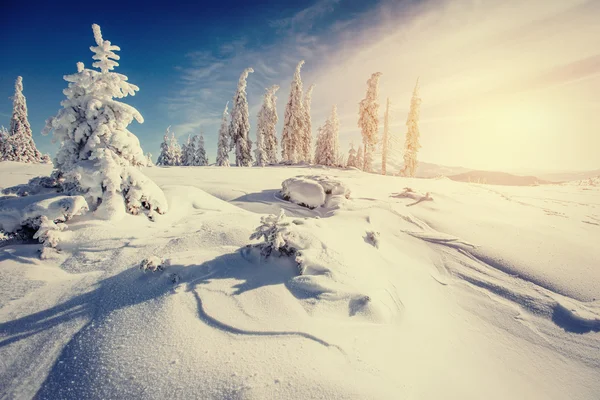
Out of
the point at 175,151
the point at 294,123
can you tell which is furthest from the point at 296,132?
the point at 175,151

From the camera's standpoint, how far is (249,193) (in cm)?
853

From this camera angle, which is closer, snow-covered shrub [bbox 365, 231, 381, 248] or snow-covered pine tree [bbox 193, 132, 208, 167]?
snow-covered shrub [bbox 365, 231, 381, 248]

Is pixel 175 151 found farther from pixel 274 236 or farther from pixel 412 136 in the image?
pixel 274 236

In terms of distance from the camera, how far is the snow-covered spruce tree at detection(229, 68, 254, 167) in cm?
3325

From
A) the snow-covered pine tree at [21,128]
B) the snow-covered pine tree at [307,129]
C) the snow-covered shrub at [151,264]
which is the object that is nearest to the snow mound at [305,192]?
the snow-covered shrub at [151,264]

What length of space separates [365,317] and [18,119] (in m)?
48.0

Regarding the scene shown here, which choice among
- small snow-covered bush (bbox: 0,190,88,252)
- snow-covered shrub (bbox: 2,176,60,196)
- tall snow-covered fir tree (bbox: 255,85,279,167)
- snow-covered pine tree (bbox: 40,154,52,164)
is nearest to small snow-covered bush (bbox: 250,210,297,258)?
small snow-covered bush (bbox: 0,190,88,252)

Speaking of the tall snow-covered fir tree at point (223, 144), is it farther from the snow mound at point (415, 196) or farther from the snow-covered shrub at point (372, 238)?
the snow-covered shrub at point (372, 238)

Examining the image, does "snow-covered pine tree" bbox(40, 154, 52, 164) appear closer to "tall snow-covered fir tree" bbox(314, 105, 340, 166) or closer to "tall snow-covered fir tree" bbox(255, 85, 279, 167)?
"tall snow-covered fir tree" bbox(255, 85, 279, 167)

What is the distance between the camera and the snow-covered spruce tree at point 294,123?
34.6 meters

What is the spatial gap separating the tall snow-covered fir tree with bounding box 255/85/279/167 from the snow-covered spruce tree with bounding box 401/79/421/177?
19512mm

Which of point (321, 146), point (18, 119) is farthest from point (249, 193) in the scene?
point (18, 119)

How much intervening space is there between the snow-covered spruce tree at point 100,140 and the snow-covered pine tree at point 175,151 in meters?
46.1

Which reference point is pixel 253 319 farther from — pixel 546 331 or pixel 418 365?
pixel 546 331
